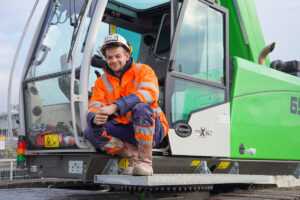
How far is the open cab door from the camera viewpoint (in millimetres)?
4074

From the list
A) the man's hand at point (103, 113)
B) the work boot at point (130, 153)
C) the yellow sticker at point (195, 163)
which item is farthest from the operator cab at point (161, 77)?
the man's hand at point (103, 113)

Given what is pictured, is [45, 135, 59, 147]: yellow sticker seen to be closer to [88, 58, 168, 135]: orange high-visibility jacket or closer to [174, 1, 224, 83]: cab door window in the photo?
[88, 58, 168, 135]: orange high-visibility jacket

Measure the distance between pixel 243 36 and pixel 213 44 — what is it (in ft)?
3.93

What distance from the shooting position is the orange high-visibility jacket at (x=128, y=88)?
352cm

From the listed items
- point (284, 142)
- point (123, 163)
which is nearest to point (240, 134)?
point (284, 142)

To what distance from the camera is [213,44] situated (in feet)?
15.2

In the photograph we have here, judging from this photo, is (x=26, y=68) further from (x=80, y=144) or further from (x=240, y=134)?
(x=240, y=134)

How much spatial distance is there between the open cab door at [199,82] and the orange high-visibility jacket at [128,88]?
0.36 metres

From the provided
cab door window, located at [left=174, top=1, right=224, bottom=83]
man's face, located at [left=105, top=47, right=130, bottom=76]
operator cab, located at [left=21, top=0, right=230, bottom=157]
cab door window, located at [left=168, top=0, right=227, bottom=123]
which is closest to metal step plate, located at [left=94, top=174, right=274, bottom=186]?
operator cab, located at [left=21, top=0, right=230, bottom=157]

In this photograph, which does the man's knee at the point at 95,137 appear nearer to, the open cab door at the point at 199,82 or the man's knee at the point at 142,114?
the man's knee at the point at 142,114

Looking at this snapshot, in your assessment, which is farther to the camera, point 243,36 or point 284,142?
point 243,36

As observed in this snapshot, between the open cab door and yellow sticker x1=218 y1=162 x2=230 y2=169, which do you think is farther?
yellow sticker x1=218 y1=162 x2=230 y2=169

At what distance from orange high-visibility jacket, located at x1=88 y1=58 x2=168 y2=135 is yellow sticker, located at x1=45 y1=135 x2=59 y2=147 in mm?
690

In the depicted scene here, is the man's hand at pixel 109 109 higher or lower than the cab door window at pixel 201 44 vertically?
lower
